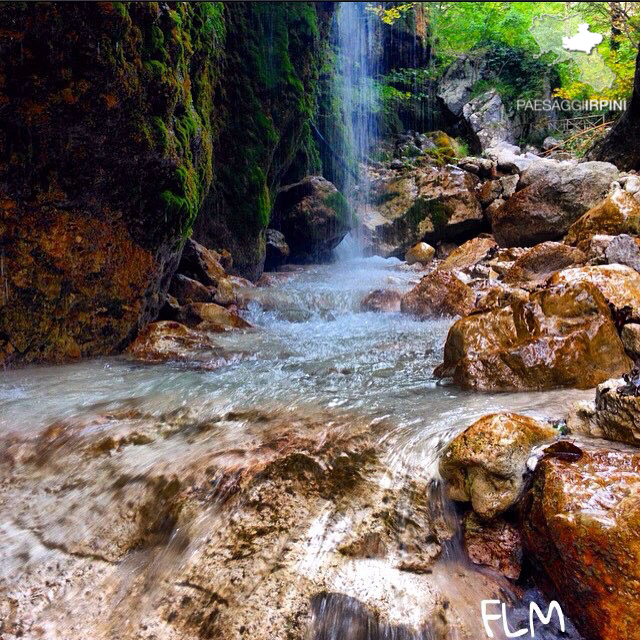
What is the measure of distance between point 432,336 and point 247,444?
362 centimetres

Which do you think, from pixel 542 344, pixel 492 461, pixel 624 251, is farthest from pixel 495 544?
pixel 624 251

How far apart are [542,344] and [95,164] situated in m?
4.47

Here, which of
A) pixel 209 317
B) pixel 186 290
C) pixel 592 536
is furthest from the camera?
pixel 186 290

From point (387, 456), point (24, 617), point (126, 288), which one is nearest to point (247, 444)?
point (387, 456)

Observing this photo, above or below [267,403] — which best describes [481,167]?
above

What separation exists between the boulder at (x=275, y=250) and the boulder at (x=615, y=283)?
9285 mm

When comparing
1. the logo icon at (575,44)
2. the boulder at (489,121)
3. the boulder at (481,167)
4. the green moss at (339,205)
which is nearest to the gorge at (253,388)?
the green moss at (339,205)

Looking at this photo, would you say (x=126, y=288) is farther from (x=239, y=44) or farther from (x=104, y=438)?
(x=239, y=44)

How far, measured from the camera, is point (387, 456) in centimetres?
258

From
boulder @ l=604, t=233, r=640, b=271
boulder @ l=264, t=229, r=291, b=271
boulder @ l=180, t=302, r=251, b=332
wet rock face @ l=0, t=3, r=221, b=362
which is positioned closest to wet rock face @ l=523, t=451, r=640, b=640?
boulder @ l=604, t=233, r=640, b=271

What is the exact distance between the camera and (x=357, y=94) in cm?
1841

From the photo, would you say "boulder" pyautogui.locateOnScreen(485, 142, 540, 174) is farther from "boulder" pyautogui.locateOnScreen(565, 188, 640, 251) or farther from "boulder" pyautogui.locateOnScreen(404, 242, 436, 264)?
"boulder" pyautogui.locateOnScreen(565, 188, 640, 251)

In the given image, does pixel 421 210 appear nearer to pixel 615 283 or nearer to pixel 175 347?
pixel 175 347

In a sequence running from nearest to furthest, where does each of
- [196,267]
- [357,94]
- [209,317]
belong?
[209,317]
[196,267]
[357,94]
